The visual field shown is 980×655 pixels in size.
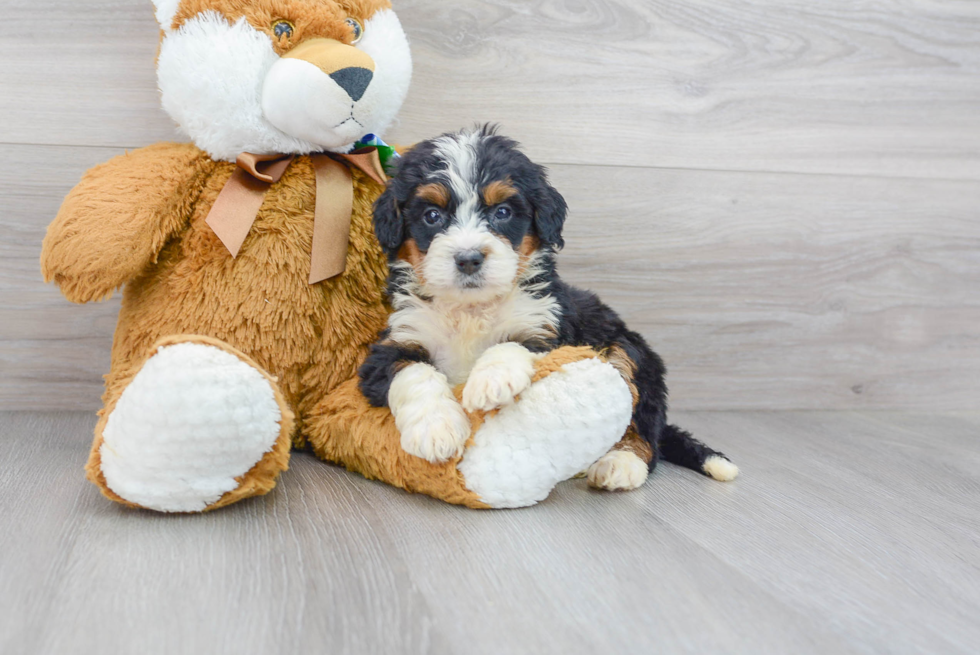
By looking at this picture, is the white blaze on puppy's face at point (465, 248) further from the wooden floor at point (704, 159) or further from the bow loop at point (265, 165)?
the wooden floor at point (704, 159)

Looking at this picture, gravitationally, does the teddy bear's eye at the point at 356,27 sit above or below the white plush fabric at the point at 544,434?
above

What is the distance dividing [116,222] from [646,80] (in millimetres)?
1531

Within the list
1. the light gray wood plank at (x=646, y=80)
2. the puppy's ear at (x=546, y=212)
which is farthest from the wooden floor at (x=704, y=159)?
the puppy's ear at (x=546, y=212)

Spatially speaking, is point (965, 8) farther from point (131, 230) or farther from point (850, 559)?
point (131, 230)

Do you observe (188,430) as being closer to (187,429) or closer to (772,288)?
(187,429)

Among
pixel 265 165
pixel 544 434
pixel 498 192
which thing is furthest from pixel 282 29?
pixel 544 434

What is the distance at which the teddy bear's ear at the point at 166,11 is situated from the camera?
1583 mm

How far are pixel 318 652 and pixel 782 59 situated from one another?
7.16 ft

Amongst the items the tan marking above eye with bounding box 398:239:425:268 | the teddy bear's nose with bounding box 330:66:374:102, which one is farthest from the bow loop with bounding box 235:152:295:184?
the tan marking above eye with bounding box 398:239:425:268

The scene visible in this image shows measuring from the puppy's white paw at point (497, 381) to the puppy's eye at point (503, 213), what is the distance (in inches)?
11.3

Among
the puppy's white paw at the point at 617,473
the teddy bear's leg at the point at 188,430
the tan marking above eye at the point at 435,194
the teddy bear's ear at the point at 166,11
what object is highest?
the teddy bear's ear at the point at 166,11

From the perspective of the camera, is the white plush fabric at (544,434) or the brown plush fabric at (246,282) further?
the brown plush fabric at (246,282)

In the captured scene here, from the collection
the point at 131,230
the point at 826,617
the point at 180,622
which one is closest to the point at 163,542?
the point at 180,622

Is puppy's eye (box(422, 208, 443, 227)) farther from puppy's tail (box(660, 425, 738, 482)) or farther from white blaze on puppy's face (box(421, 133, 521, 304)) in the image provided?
puppy's tail (box(660, 425, 738, 482))
